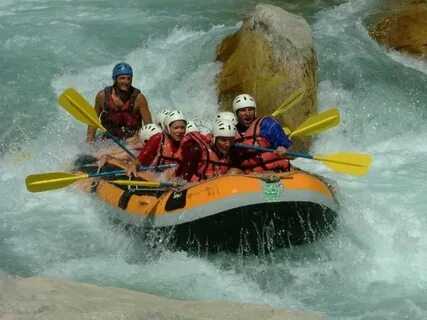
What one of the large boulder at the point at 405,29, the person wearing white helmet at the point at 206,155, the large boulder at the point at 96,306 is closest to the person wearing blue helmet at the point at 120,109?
the person wearing white helmet at the point at 206,155

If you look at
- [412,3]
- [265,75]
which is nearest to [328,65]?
[265,75]

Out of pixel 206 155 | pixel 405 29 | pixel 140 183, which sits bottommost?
pixel 140 183

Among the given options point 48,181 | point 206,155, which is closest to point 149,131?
point 206,155

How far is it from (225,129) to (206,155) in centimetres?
26

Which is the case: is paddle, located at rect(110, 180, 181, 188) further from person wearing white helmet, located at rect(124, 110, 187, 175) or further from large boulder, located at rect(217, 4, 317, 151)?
large boulder, located at rect(217, 4, 317, 151)

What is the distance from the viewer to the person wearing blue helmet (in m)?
7.41

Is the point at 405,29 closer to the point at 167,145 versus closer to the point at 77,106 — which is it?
the point at 167,145

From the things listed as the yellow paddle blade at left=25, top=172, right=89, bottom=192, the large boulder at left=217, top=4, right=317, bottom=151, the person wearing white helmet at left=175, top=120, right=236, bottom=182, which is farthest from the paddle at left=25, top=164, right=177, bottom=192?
the large boulder at left=217, top=4, right=317, bottom=151

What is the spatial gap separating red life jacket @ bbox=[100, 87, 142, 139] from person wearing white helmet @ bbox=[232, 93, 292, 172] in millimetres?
1458

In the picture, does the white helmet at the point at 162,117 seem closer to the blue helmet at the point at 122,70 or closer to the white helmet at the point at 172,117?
the white helmet at the point at 172,117

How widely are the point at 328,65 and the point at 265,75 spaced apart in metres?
1.29

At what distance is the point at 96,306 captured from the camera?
384 cm

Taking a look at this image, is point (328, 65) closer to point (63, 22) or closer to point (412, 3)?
point (412, 3)

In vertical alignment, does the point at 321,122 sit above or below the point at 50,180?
above
